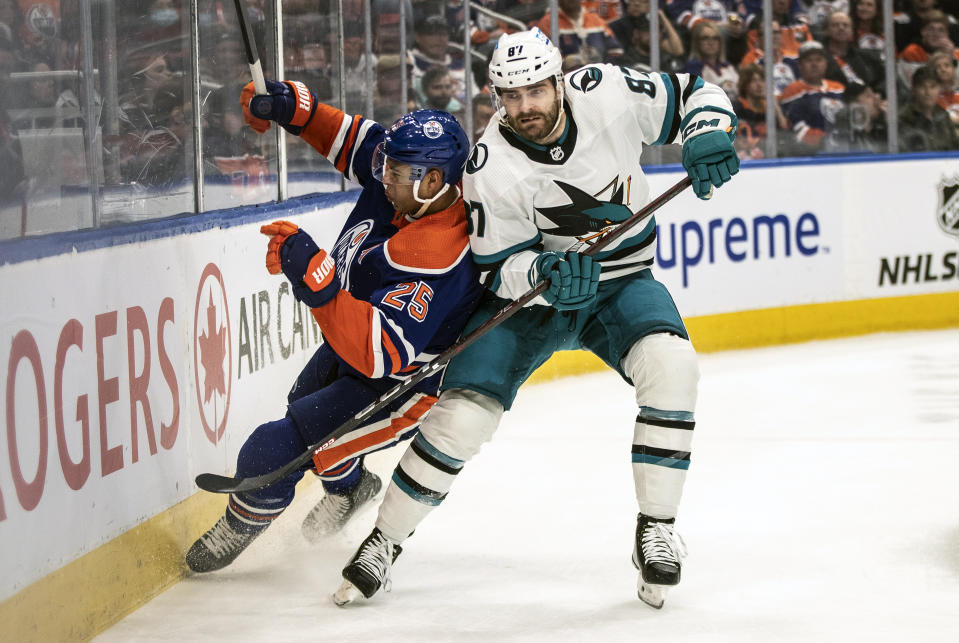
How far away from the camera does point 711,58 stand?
21.3 feet

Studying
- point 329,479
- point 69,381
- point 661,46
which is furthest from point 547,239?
point 661,46

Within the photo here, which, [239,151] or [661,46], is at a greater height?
[661,46]

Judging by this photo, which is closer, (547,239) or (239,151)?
(547,239)

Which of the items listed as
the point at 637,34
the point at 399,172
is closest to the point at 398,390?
the point at 399,172

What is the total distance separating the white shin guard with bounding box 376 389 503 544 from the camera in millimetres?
2625

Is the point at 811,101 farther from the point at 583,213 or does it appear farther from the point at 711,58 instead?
the point at 583,213

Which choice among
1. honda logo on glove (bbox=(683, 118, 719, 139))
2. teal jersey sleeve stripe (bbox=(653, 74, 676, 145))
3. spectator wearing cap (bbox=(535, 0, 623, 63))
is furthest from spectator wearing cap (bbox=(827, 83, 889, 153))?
honda logo on glove (bbox=(683, 118, 719, 139))

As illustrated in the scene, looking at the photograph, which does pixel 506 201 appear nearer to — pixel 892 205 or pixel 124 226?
pixel 124 226

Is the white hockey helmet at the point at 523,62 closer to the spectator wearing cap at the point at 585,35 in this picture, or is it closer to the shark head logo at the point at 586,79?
the shark head logo at the point at 586,79

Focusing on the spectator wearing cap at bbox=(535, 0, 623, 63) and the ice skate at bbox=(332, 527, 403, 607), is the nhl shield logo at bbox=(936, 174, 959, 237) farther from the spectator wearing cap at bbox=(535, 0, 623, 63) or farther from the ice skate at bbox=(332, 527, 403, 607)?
the ice skate at bbox=(332, 527, 403, 607)

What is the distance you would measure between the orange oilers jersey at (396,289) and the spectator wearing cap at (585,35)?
346 cm

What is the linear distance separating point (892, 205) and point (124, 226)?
444cm

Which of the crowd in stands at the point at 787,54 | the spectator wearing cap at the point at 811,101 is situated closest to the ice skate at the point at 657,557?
the crowd in stands at the point at 787,54

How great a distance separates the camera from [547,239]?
9.07ft
